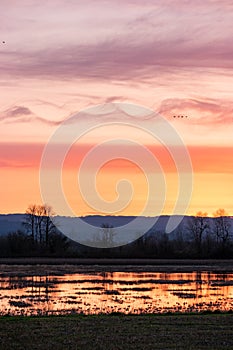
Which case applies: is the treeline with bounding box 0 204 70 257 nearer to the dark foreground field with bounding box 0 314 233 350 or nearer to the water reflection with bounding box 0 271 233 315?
the water reflection with bounding box 0 271 233 315

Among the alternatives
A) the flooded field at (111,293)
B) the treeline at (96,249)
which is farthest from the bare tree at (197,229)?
the flooded field at (111,293)

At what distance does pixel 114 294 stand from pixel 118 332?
17.7 meters

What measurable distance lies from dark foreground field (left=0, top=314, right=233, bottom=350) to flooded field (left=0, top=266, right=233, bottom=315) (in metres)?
4.59

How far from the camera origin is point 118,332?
77.7 ft

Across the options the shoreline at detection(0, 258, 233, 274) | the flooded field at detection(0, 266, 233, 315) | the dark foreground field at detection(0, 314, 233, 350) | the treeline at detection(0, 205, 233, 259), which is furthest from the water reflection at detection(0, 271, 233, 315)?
the treeline at detection(0, 205, 233, 259)

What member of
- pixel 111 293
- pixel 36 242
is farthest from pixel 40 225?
pixel 111 293

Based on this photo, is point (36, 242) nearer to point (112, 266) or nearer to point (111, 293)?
point (112, 266)

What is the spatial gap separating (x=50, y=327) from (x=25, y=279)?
29091 millimetres

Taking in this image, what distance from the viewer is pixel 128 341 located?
22.0m

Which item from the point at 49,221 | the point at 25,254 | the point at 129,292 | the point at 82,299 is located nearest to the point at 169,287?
the point at 129,292

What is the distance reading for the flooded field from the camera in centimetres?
3359

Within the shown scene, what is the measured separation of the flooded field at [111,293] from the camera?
110 feet

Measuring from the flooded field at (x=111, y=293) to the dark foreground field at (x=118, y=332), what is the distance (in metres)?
4.59

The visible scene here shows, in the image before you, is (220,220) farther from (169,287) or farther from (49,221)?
(169,287)
